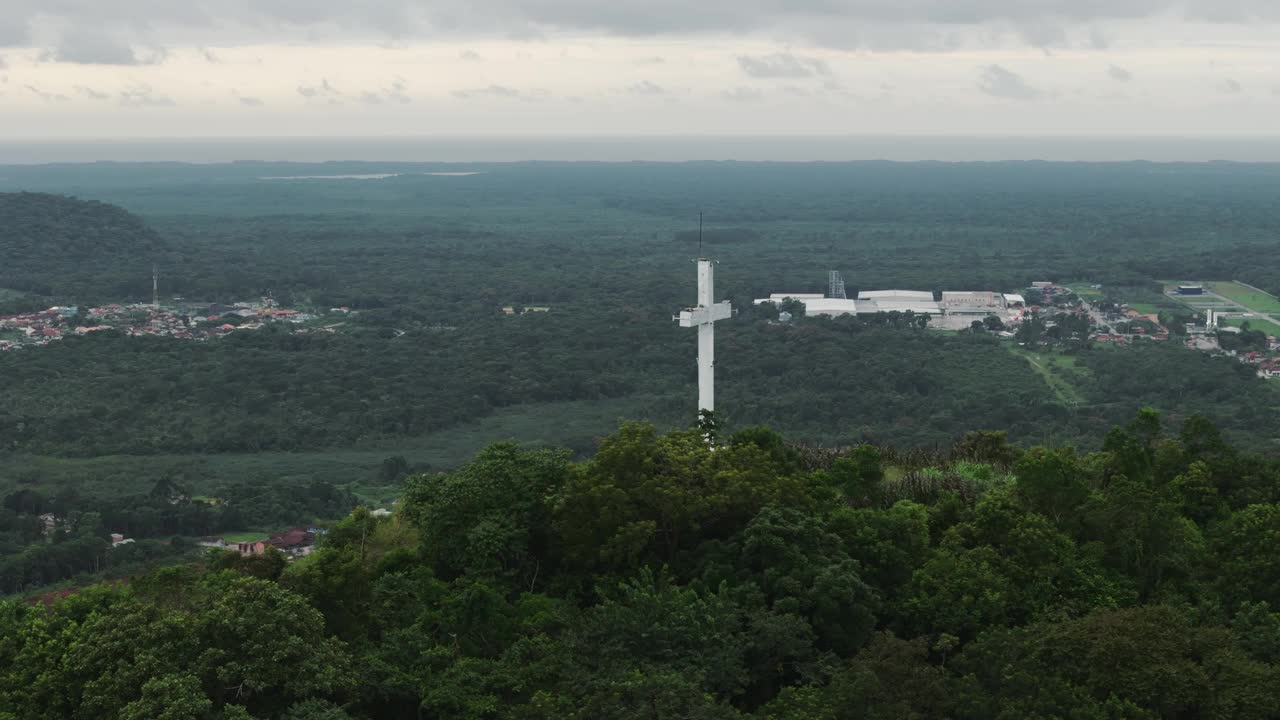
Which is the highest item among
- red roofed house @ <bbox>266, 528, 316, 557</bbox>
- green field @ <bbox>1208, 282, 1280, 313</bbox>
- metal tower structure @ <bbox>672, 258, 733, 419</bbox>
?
metal tower structure @ <bbox>672, 258, 733, 419</bbox>

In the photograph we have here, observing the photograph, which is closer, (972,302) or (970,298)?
(972,302)

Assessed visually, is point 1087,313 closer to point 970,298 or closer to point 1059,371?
point 970,298

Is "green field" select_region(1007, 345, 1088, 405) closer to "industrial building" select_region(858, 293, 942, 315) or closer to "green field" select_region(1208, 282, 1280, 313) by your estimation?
"industrial building" select_region(858, 293, 942, 315)

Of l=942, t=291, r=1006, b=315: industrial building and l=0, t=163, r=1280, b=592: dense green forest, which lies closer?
l=0, t=163, r=1280, b=592: dense green forest

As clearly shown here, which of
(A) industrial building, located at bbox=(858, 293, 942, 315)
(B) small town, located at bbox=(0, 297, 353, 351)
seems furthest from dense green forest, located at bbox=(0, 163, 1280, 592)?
(A) industrial building, located at bbox=(858, 293, 942, 315)

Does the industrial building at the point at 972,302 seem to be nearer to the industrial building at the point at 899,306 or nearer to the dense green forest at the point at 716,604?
the industrial building at the point at 899,306

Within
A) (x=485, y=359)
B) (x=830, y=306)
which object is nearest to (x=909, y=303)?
(x=830, y=306)

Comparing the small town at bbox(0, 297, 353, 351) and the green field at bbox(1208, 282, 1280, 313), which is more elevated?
the small town at bbox(0, 297, 353, 351)
